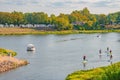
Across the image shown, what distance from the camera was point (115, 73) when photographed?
18516mm

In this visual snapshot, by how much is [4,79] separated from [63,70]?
1251 cm

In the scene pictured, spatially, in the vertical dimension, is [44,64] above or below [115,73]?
below

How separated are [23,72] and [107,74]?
4680 cm

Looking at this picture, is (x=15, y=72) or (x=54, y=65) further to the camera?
(x=54, y=65)

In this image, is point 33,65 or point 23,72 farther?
point 33,65

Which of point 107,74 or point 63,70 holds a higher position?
point 107,74

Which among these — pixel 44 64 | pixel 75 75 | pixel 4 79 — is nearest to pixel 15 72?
pixel 4 79

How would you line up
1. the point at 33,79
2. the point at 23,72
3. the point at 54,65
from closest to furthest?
1. the point at 33,79
2. the point at 23,72
3. the point at 54,65

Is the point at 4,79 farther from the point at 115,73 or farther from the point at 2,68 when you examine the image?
the point at 115,73

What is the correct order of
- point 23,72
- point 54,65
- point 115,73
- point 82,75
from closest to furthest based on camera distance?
point 115,73, point 82,75, point 23,72, point 54,65

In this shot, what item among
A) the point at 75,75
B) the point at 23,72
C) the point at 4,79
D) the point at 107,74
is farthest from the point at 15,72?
the point at 107,74

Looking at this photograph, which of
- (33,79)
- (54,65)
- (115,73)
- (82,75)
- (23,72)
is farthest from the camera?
(54,65)

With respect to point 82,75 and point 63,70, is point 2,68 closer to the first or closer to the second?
point 63,70

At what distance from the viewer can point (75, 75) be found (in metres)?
51.9
